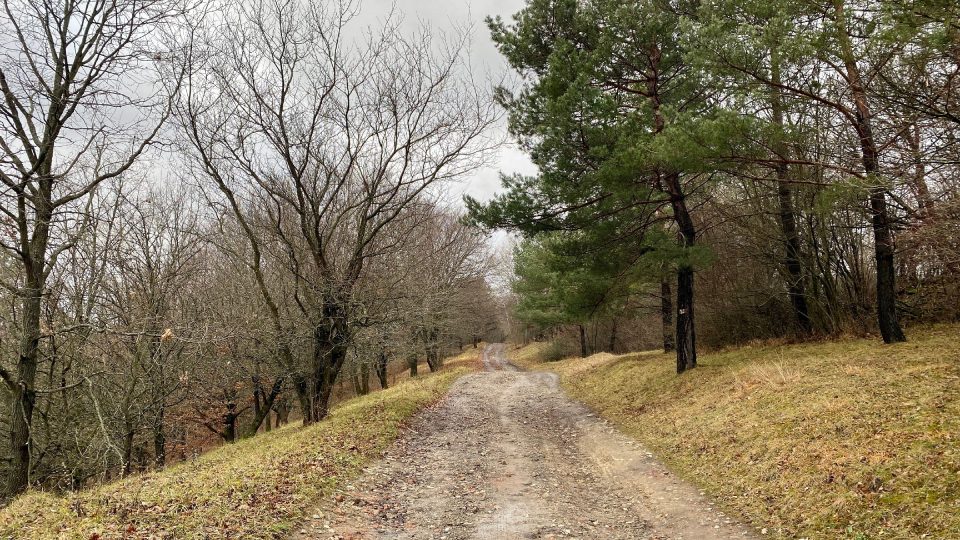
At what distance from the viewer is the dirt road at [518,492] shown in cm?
598

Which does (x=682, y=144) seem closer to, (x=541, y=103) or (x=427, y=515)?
(x=541, y=103)

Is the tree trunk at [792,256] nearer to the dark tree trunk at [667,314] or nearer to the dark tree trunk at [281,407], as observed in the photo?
the dark tree trunk at [667,314]

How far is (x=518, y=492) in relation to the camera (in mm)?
7406

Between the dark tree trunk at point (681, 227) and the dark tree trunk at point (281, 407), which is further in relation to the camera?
the dark tree trunk at point (281, 407)

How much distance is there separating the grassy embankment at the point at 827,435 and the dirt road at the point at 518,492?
2.03ft

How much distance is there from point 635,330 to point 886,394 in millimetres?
20585

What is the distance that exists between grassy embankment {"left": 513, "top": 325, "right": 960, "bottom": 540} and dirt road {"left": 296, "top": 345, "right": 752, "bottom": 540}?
0.62 meters

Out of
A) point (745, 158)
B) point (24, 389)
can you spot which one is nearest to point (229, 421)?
point (24, 389)

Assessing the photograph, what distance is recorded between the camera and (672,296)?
20625 millimetres

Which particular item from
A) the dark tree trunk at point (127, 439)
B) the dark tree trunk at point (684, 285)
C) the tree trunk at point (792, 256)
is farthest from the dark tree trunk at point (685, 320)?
the dark tree trunk at point (127, 439)

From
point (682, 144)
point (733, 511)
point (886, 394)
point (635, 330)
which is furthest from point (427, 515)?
point (635, 330)

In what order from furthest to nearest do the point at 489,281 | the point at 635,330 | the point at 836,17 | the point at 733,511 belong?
the point at 489,281 < the point at 635,330 < the point at 836,17 < the point at 733,511

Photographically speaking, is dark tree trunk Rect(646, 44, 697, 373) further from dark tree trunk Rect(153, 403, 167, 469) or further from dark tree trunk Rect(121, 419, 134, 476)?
dark tree trunk Rect(121, 419, 134, 476)

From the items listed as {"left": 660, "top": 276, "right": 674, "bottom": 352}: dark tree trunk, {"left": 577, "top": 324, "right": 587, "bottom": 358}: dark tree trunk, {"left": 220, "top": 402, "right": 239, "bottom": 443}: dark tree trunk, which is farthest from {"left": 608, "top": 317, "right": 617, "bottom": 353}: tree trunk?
{"left": 220, "top": 402, "right": 239, "bottom": 443}: dark tree trunk
